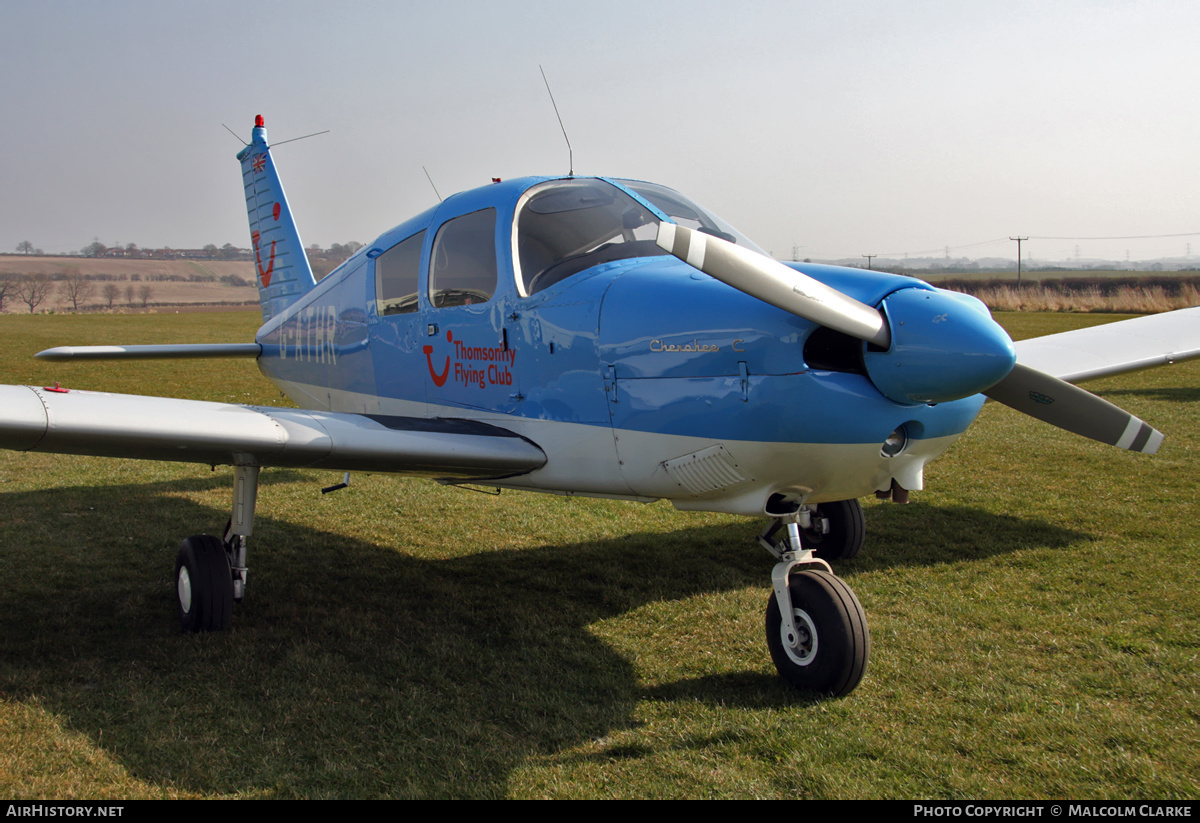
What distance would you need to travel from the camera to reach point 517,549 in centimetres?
643

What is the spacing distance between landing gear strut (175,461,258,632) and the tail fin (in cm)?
395

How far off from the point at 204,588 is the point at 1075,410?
4470 millimetres

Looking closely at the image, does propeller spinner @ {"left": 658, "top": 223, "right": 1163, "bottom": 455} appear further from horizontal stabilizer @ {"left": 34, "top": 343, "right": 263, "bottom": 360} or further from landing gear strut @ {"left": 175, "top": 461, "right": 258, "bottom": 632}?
horizontal stabilizer @ {"left": 34, "top": 343, "right": 263, "bottom": 360}

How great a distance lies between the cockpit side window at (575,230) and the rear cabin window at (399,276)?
98 cm

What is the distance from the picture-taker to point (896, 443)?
3.44 m

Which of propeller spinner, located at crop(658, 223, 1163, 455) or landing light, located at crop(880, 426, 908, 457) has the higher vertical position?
propeller spinner, located at crop(658, 223, 1163, 455)

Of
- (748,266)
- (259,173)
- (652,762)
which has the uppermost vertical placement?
(259,173)

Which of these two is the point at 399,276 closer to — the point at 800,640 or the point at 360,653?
the point at 360,653

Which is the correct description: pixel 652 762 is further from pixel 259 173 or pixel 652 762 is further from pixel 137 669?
pixel 259 173

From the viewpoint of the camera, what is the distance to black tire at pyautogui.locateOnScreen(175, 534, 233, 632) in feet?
14.8

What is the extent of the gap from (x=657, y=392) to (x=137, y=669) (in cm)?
284

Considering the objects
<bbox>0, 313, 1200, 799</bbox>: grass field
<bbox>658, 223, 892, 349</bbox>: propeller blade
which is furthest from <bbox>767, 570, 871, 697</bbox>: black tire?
<bbox>658, 223, 892, 349</bbox>: propeller blade

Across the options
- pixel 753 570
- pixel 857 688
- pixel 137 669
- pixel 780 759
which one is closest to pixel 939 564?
pixel 753 570

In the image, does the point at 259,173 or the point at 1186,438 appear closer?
the point at 259,173
